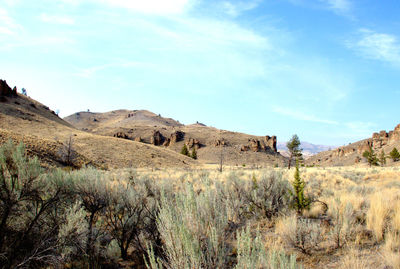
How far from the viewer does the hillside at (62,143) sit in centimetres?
3246

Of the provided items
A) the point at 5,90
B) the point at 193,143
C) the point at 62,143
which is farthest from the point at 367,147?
the point at 5,90

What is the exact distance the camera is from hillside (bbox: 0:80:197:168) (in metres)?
32.5

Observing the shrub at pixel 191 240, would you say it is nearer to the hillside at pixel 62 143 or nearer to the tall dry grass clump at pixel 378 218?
the tall dry grass clump at pixel 378 218

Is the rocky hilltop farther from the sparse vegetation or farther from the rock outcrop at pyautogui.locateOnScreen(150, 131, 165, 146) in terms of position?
the sparse vegetation

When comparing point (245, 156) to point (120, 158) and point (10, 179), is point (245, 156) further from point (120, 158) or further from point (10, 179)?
point (10, 179)

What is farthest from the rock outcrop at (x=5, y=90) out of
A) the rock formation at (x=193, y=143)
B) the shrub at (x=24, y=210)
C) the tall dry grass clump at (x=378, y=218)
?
the tall dry grass clump at (x=378, y=218)

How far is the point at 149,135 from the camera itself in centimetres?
10162

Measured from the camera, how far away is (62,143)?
37.6 metres

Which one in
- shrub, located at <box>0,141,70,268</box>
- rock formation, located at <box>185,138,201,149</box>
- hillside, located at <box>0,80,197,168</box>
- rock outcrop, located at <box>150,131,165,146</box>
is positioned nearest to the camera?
shrub, located at <box>0,141,70,268</box>

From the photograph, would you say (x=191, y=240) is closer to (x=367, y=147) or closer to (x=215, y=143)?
(x=215, y=143)

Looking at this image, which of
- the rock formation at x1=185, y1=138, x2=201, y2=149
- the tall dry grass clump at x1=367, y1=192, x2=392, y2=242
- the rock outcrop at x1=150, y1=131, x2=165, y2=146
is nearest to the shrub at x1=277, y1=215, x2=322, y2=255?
the tall dry grass clump at x1=367, y1=192, x2=392, y2=242

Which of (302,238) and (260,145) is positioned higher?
(260,145)

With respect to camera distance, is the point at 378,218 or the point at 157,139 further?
the point at 157,139

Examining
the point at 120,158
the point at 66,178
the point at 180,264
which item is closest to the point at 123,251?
the point at 66,178
